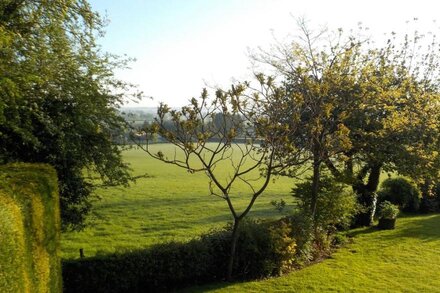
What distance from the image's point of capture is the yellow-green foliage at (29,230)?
4.73 meters

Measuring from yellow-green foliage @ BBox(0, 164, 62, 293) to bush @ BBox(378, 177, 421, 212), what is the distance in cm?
1950

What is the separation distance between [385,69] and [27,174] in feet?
49.6

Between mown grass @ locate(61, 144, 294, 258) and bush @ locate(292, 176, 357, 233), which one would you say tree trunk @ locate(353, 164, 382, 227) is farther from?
mown grass @ locate(61, 144, 294, 258)

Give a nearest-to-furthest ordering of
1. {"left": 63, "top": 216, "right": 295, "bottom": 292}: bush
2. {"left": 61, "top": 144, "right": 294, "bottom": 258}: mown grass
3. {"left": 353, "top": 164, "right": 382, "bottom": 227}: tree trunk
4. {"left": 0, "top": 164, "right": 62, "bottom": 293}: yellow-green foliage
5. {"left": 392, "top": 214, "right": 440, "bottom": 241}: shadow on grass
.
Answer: {"left": 0, "top": 164, "right": 62, "bottom": 293}: yellow-green foliage → {"left": 63, "top": 216, "right": 295, "bottom": 292}: bush → {"left": 61, "top": 144, "right": 294, "bottom": 258}: mown grass → {"left": 392, "top": 214, "right": 440, "bottom": 241}: shadow on grass → {"left": 353, "top": 164, "right": 382, "bottom": 227}: tree trunk

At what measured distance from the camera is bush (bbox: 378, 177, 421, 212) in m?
22.0

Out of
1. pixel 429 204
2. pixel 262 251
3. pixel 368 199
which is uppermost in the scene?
pixel 368 199

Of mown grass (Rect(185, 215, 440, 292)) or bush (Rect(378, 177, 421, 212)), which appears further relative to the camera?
bush (Rect(378, 177, 421, 212))

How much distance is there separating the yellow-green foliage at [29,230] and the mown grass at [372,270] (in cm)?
439

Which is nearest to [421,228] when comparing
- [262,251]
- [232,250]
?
[262,251]

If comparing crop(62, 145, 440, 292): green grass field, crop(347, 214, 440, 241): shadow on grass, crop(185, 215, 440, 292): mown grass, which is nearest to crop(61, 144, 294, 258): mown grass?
crop(62, 145, 440, 292): green grass field

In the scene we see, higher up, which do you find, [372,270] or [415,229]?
[415,229]

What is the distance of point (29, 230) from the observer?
18.4ft

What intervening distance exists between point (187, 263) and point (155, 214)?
1077 centimetres

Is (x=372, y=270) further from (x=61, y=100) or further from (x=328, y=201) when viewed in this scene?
(x=61, y=100)
